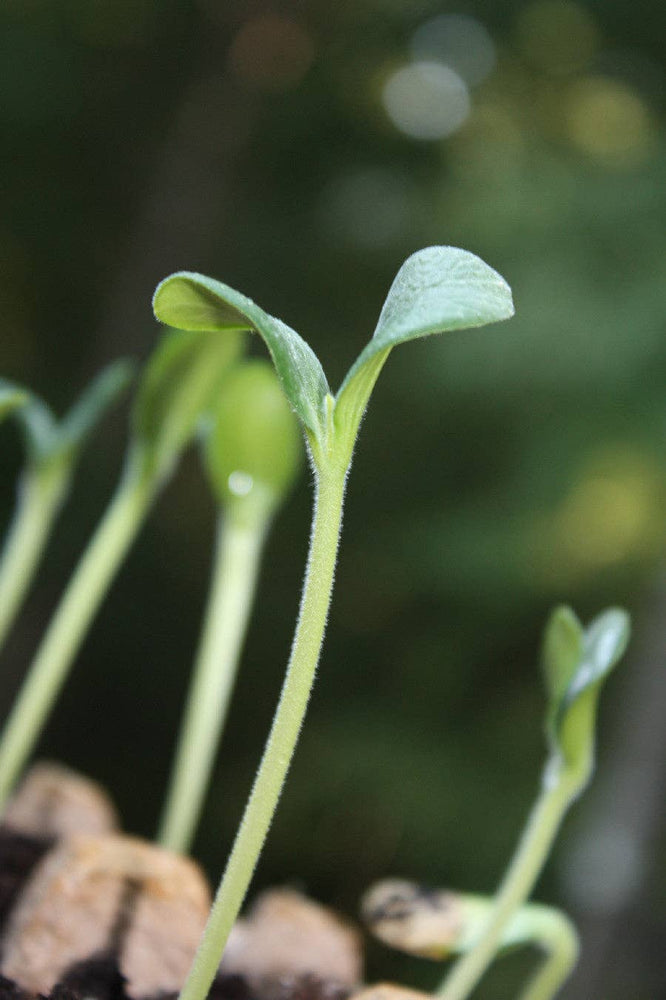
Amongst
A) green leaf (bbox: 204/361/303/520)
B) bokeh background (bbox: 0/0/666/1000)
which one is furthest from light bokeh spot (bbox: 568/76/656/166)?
green leaf (bbox: 204/361/303/520)

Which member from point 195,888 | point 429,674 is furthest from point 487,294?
point 429,674

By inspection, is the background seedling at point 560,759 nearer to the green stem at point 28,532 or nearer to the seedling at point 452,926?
the seedling at point 452,926

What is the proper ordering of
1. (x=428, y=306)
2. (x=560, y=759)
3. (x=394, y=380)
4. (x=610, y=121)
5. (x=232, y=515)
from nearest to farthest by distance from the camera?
(x=428, y=306) < (x=560, y=759) < (x=232, y=515) < (x=610, y=121) < (x=394, y=380)

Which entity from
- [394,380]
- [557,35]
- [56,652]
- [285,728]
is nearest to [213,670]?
[56,652]

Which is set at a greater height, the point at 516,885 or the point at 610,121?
the point at 610,121

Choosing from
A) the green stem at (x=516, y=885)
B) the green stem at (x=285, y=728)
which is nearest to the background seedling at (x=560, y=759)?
the green stem at (x=516, y=885)

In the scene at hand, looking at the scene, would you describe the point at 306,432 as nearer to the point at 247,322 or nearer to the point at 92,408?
the point at 247,322

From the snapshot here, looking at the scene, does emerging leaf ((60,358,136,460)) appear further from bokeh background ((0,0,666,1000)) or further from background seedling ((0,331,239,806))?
bokeh background ((0,0,666,1000))
